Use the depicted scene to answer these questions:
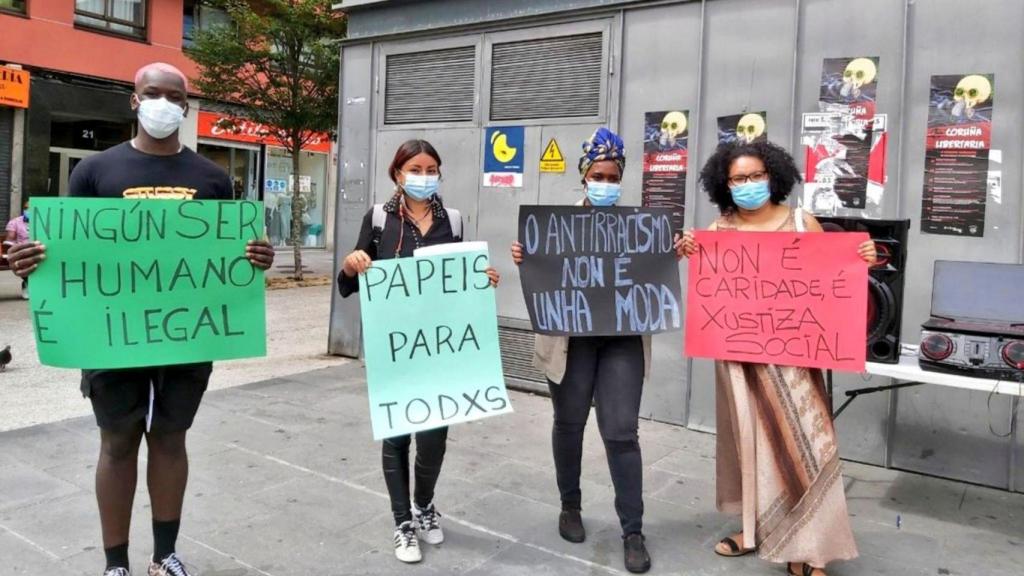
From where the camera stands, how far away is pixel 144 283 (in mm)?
2928

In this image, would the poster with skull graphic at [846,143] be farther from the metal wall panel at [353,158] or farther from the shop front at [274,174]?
the shop front at [274,174]

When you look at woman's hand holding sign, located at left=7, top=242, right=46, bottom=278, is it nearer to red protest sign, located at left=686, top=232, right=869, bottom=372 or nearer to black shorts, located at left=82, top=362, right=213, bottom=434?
black shorts, located at left=82, top=362, right=213, bottom=434

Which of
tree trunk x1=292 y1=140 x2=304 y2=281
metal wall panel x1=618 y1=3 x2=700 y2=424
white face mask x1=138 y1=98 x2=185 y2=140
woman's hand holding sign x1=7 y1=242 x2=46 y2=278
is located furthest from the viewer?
tree trunk x1=292 y1=140 x2=304 y2=281

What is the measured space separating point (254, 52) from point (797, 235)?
1257 cm

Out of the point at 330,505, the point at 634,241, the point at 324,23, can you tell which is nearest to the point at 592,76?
the point at 634,241

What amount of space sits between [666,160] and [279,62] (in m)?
10.2

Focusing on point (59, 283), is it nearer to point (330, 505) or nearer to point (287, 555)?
point (287, 555)

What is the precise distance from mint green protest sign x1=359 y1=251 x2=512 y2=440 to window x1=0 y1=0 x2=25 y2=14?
16342 mm

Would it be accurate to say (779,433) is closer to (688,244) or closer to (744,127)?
(688,244)

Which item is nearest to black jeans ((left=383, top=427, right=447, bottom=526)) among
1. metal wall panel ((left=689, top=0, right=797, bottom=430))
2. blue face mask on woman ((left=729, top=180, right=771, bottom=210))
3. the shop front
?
blue face mask on woman ((left=729, top=180, right=771, bottom=210))

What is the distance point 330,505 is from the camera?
4.10 meters

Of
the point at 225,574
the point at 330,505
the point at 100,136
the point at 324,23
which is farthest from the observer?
the point at 100,136

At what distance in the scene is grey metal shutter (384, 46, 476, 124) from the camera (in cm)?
703

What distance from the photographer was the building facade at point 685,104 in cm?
471
